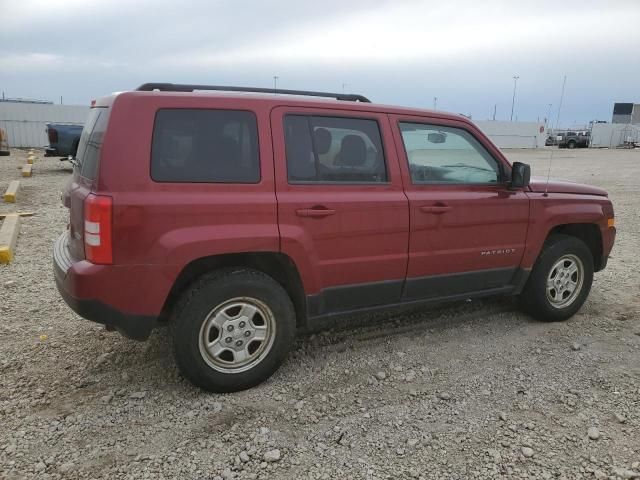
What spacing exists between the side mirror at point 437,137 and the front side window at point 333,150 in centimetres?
50

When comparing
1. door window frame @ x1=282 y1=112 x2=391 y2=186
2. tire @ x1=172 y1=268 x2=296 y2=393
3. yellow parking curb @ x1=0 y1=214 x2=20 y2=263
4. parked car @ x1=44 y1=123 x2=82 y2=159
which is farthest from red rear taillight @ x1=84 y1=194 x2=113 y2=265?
parked car @ x1=44 y1=123 x2=82 y2=159

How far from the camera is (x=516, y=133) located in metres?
41.6

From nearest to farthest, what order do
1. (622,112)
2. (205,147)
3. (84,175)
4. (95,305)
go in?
(95,305)
(205,147)
(84,175)
(622,112)

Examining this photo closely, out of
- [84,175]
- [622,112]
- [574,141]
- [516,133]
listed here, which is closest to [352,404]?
[84,175]

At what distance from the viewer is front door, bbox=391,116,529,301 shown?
3840mm

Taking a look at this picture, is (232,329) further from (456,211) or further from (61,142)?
(61,142)

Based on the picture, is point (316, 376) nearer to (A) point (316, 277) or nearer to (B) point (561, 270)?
(A) point (316, 277)

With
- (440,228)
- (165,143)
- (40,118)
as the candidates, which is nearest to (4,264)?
(165,143)

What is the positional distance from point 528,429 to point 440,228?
4.95 ft

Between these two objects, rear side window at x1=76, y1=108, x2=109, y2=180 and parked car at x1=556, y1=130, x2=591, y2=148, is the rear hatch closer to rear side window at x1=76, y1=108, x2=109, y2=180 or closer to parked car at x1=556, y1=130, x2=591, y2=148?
rear side window at x1=76, y1=108, x2=109, y2=180

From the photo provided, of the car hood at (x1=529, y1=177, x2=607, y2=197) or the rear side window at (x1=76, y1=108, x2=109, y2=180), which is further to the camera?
the car hood at (x1=529, y1=177, x2=607, y2=197)

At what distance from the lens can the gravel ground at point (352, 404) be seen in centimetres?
274

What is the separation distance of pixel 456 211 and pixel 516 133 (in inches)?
1623

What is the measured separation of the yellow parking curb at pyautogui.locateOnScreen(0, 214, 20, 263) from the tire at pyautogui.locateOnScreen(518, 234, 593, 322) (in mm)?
5672
